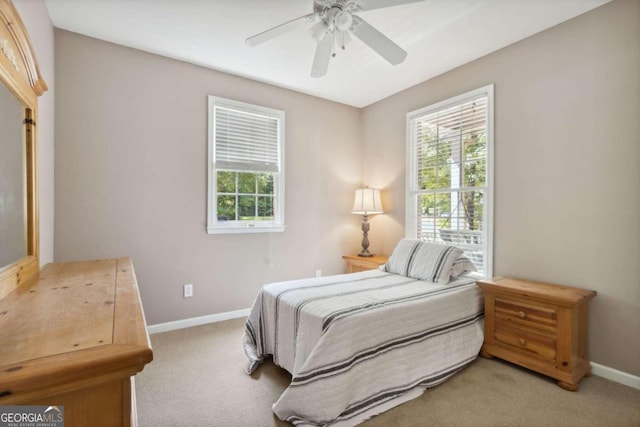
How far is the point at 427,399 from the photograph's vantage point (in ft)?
6.45

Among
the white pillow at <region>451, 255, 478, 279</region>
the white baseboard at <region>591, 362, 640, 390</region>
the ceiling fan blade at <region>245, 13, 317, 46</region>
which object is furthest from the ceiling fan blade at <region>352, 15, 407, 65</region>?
the white baseboard at <region>591, 362, 640, 390</region>

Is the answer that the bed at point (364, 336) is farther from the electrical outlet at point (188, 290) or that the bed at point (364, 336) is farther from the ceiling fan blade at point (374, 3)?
the ceiling fan blade at point (374, 3)

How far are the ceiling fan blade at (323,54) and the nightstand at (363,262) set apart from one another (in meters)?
2.20

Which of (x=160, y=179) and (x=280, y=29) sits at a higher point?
(x=280, y=29)

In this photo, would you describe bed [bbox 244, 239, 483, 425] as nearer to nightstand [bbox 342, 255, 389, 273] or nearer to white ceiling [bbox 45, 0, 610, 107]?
nightstand [bbox 342, 255, 389, 273]

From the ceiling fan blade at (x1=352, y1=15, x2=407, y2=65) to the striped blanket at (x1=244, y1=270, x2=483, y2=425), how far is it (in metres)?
1.71

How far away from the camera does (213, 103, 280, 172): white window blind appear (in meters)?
3.36

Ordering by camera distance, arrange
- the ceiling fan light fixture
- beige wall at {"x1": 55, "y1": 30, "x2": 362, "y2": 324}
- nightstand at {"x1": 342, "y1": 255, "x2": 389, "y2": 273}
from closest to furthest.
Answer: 1. the ceiling fan light fixture
2. beige wall at {"x1": 55, "y1": 30, "x2": 362, "y2": 324}
3. nightstand at {"x1": 342, "y1": 255, "x2": 389, "y2": 273}

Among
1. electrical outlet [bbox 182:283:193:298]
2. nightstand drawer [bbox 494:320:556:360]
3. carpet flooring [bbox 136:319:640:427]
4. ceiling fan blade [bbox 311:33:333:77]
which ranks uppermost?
ceiling fan blade [bbox 311:33:333:77]

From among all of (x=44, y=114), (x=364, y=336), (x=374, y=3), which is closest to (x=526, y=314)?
(x=364, y=336)

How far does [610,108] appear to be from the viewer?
7.32 ft

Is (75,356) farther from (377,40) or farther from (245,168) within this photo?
(245,168)

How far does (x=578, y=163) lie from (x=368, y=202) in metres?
2.12

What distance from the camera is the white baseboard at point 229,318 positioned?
2137 mm
